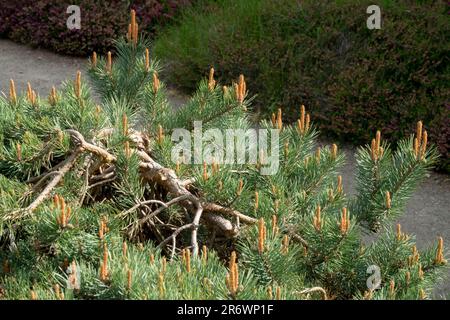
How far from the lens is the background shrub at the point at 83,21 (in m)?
8.88

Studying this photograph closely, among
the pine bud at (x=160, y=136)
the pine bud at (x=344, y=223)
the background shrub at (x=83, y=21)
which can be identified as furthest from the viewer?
the background shrub at (x=83, y=21)

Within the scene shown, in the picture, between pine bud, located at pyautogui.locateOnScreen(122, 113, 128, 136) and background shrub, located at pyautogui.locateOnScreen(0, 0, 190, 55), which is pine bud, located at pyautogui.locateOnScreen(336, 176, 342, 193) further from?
background shrub, located at pyautogui.locateOnScreen(0, 0, 190, 55)

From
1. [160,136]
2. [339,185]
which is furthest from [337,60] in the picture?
[160,136]

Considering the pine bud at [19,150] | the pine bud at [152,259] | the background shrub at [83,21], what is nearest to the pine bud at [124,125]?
the pine bud at [19,150]

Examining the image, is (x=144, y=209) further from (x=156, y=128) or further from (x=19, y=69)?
(x=19, y=69)

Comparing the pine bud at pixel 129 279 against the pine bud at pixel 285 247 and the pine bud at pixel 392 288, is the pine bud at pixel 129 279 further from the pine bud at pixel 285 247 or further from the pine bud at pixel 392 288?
the pine bud at pixel 392 288

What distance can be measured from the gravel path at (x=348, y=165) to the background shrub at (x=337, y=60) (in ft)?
0.89

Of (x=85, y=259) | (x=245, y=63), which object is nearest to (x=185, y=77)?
(x=245, y=63)

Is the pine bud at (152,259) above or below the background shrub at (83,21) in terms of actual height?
below

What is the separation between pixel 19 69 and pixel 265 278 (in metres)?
6.38

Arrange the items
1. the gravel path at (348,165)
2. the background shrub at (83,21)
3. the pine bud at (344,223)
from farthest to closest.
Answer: the background shrub at (83,21)
the gravel path at (348,165)
the pine bud at (344,223)

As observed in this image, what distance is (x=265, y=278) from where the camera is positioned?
2664 mm

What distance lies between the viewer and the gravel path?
5887mm
